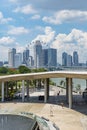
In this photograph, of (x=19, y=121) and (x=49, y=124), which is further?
(x=19, y=121)

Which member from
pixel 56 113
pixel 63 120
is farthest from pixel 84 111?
pixel 63 120

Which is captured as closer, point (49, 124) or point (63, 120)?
point (49, 124)

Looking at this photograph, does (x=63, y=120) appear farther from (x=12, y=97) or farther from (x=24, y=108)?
(x=12, y=97)

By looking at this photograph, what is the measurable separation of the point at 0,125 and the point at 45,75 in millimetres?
14527

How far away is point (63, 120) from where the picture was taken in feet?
107

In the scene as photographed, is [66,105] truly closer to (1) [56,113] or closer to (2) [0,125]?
(1) [56,113]

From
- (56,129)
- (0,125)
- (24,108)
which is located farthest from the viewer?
(24,108)

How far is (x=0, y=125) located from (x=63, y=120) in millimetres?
6523

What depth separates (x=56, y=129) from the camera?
27219 millimetres

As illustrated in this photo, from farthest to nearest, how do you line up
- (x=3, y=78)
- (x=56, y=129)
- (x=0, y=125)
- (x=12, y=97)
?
(x=12, y=97)
(x=3, y=78)
(x=0, y=125)
(x=56, y=129)

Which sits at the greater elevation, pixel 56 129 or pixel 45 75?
pixel 45 75

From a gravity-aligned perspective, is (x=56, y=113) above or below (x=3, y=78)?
below

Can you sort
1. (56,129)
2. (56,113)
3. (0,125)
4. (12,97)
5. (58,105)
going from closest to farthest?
(56,129)
(0,125)
(56,113)
(58,105)
(12,97)

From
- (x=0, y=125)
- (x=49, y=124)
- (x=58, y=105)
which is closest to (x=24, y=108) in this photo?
(x=58, y=105)
